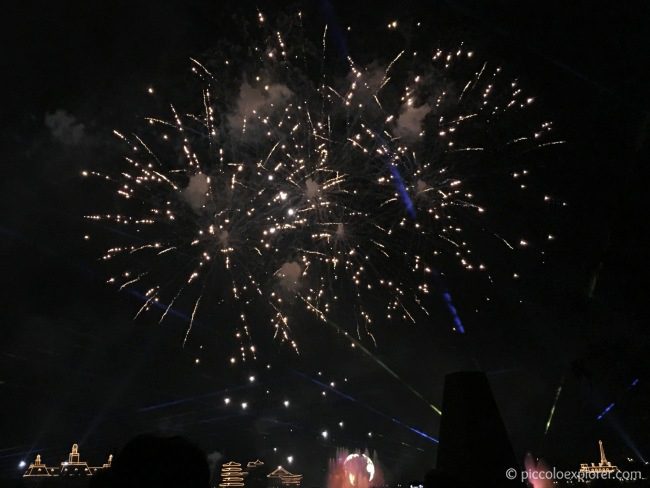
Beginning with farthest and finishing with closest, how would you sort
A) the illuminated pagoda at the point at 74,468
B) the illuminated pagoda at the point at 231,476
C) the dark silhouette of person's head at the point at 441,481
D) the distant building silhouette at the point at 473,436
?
1. the illuminated pagoda at the point at 231,476
2. the illuminated pagoda at the point at 74,468
3. the distant building silhouette at the point at 473,436
4. the dark silhouette of person's head at the point at 441,481

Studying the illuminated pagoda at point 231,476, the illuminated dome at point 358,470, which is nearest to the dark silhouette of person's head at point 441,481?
the illuminated pagoda at point 231,476

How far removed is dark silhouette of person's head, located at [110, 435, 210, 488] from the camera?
6.91 feet

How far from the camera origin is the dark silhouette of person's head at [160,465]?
2107 millimetres

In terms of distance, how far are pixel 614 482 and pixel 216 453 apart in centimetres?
4878

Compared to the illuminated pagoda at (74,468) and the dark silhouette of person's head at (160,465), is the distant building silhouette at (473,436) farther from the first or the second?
the illuminated pagoda at (74,468)

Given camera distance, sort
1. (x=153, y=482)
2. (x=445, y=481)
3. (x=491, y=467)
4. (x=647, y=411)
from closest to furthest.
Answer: (x=153, y=482)
(x=445, y=481)
(x=491, y=467)
(x=647, y=411)

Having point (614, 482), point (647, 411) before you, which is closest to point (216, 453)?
point (647, 411)

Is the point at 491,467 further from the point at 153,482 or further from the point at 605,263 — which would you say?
the point at 605,263

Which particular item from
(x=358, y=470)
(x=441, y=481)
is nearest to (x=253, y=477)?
(x=358, y=470)

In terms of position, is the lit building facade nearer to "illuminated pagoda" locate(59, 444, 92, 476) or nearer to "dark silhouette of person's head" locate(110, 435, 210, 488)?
"illuminated pagoda" locate(59, 444, 92, 476)

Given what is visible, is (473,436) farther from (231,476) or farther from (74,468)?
(74,468)

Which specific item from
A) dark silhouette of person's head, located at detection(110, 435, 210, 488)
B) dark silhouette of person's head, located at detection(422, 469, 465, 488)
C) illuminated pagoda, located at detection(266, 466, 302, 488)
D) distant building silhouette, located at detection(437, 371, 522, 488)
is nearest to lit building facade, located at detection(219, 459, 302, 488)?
illuminated pagoda, located at detection(266, 466, 302, 488)

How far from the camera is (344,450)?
62688 mm

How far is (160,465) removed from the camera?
2121mm
